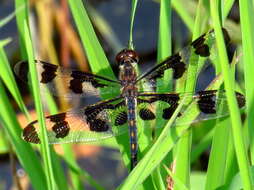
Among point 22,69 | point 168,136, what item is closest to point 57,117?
point 22,69

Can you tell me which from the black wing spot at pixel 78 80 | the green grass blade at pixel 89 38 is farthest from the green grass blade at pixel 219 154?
the black wing spot at pixel 78 80

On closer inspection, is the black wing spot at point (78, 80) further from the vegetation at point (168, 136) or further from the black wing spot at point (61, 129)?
the vegetation at point (168, 136)

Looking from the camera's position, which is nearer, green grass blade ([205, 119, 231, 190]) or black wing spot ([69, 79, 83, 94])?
green grass blade ([205, 119, 231, 190])

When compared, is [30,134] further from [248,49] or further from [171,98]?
[248,49]

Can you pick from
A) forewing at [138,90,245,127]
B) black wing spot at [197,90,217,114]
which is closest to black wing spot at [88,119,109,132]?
forewing at [138,90,245,127]

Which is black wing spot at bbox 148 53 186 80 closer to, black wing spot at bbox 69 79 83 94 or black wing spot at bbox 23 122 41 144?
black wing spot at bbox 69 79 83 94
